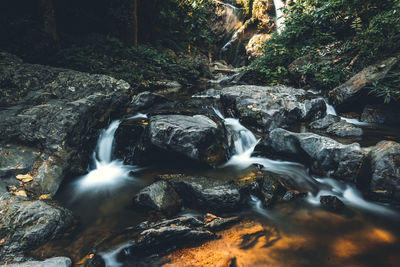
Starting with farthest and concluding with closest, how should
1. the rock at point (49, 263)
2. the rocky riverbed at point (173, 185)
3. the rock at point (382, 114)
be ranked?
1. the rock at point (382, 114)
2. the rocky riverbed at point (173, 185)
3. the rock at point (49, 263)

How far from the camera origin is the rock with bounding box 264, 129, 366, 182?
3.30 m

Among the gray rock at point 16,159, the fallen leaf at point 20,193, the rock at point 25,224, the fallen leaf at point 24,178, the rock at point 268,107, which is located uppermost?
the rock at point 268,107

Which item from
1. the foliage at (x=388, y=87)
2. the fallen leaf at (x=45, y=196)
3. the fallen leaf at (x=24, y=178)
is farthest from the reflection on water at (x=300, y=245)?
the foliage at (x=388, y=87)

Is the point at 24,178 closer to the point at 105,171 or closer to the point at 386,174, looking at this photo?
the point at 105,171

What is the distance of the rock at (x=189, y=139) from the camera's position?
12.5 ft

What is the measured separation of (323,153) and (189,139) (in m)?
2.41

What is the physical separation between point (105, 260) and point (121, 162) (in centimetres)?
240

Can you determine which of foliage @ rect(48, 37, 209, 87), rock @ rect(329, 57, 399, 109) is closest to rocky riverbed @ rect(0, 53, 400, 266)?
rock @ rect(329, 57, 399, 109)

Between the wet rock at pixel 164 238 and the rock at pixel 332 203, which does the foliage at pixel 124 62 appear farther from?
the rock at pixel 332 203

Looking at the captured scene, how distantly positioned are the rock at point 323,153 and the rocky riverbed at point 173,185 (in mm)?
21

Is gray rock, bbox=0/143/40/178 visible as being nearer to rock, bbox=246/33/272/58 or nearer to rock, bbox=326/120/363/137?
rock, bbox=326/120/363/137

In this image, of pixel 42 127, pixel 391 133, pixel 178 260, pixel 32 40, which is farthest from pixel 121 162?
pixel 391 133

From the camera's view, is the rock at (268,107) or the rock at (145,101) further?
the rock at (145,101)

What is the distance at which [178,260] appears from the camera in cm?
210
